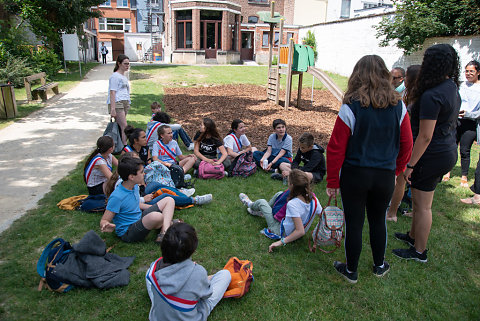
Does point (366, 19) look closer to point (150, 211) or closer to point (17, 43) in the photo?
point (17, 43)

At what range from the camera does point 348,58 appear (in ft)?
72.5

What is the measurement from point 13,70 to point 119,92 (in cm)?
999

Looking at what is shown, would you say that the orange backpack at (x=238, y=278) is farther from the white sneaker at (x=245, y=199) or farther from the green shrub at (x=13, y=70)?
the green shrub at (x=13, y=70)

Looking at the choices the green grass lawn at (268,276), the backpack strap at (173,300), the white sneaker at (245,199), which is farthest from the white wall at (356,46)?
the backpack strap at (173,300)

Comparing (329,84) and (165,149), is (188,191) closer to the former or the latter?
(165,149)

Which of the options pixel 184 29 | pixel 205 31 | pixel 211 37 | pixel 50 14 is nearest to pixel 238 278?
pixel 50 14

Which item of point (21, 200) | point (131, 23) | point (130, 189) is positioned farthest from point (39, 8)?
point (131, 23)

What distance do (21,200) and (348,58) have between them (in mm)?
21202

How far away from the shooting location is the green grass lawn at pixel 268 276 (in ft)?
9.64

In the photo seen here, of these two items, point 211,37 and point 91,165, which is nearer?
point 91,165

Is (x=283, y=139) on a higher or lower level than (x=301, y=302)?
higher

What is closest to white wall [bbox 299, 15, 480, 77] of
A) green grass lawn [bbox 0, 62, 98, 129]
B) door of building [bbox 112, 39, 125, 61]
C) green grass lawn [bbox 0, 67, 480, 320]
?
green grass lawn [bbox 0, 67, 480, 320]

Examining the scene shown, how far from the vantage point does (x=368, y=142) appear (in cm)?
282

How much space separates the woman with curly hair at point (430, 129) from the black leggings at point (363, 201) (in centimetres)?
64
